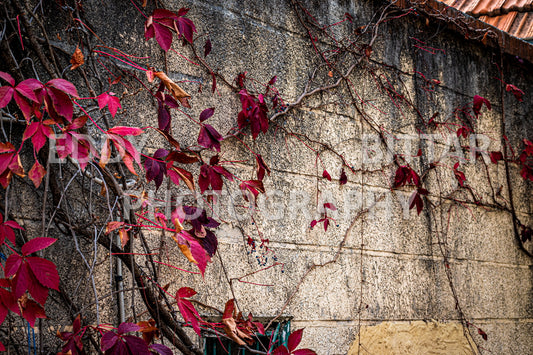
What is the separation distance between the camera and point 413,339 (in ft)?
9.22

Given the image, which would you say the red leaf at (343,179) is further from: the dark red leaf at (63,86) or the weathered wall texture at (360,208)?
the dark red leaf at (63,86)

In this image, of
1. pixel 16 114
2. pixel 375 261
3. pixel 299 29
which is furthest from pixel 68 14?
pixel 375 261

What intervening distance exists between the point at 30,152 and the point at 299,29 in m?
1.39

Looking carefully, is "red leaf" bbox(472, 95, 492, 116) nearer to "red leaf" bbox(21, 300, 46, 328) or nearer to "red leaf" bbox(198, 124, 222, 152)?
"red leaf" bbox(198, 124, 222, 152)

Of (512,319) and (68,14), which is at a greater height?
(68,14)

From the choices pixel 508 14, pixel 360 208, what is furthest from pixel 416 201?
pixel 508 14

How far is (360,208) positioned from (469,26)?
4.86ft

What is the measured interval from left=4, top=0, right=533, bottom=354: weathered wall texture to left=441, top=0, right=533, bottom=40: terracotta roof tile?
1.25 meters

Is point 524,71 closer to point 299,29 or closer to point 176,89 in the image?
point 299,29

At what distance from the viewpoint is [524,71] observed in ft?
12.2

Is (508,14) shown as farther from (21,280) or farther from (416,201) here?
(21,280)

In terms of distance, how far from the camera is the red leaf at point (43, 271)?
1.46 m

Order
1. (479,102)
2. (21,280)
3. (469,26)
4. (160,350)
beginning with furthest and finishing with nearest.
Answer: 1. (469,26)
2. (479,102)
3. (160,350)
4. (21,280)

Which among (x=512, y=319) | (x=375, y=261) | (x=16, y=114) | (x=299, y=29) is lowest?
(x=512, y=319)
